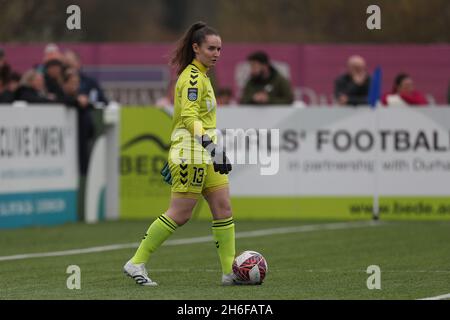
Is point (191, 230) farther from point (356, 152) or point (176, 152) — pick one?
point (176, 152)

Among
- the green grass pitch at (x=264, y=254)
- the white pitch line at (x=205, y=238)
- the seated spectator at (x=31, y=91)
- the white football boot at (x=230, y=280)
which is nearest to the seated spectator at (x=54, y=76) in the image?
the seated spectator at (x=31, y=91)

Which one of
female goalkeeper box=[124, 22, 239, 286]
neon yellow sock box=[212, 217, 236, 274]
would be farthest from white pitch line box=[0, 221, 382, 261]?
neon yellow sock box=[212, 217, 236, 274]

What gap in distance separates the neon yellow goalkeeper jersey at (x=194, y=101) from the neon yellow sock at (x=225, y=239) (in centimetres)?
82

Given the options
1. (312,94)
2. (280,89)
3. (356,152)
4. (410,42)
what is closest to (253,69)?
(280,89)

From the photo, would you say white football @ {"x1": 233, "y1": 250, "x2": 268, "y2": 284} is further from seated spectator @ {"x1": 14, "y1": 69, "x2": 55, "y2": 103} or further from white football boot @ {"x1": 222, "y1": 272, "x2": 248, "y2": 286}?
seated spectator @ {"x1": 14, "y1": 69, "x2": 55, "y2": 103}

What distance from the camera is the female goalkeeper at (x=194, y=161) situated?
11766 millimetres

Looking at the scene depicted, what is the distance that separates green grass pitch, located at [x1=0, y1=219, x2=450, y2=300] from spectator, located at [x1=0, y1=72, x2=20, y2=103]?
2027mm

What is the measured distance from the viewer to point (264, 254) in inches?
608

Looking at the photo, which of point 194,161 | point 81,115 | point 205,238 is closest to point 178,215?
point 194,161

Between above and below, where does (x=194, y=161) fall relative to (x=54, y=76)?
below

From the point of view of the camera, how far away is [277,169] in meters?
20.7

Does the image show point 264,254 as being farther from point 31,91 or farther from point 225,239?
point 31,91

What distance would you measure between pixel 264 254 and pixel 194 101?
412 cm

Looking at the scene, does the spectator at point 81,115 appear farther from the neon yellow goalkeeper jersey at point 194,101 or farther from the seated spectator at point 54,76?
the neon yellow goalkeeper jersey at point 194,101
